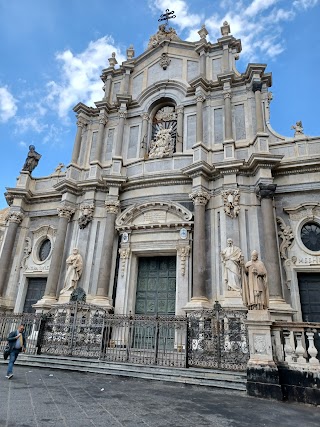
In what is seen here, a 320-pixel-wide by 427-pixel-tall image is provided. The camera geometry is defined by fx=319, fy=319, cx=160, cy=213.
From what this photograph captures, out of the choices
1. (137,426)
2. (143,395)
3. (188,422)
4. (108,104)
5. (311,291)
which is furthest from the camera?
(108,104)

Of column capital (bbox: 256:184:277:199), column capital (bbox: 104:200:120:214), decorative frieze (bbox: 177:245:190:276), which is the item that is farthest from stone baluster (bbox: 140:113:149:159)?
column capital (bbox: 256:184:277:199)

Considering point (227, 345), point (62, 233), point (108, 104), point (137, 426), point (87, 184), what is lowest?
point (137, 426)

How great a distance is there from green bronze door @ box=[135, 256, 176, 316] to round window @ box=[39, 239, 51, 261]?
195 inches

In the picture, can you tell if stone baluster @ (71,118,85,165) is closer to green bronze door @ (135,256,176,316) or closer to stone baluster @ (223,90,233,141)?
green bronze door @ (135,256,176,316)

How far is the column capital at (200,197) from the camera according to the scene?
41.8ft

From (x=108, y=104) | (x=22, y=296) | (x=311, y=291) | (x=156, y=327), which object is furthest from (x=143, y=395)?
(x=108, y=104)

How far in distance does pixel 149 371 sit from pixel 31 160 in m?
13.5

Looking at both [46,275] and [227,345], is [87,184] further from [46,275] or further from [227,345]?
[227,345]

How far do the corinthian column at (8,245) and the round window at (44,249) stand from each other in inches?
53.0

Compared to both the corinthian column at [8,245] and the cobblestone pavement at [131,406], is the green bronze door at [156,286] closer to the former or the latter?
the cobblestone pavement at [131,406]

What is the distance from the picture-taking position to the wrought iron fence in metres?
8.18

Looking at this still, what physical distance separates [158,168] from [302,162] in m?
5.97

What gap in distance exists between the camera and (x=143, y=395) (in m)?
5.96

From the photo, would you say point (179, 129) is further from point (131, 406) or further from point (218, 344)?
point (131, 406)
